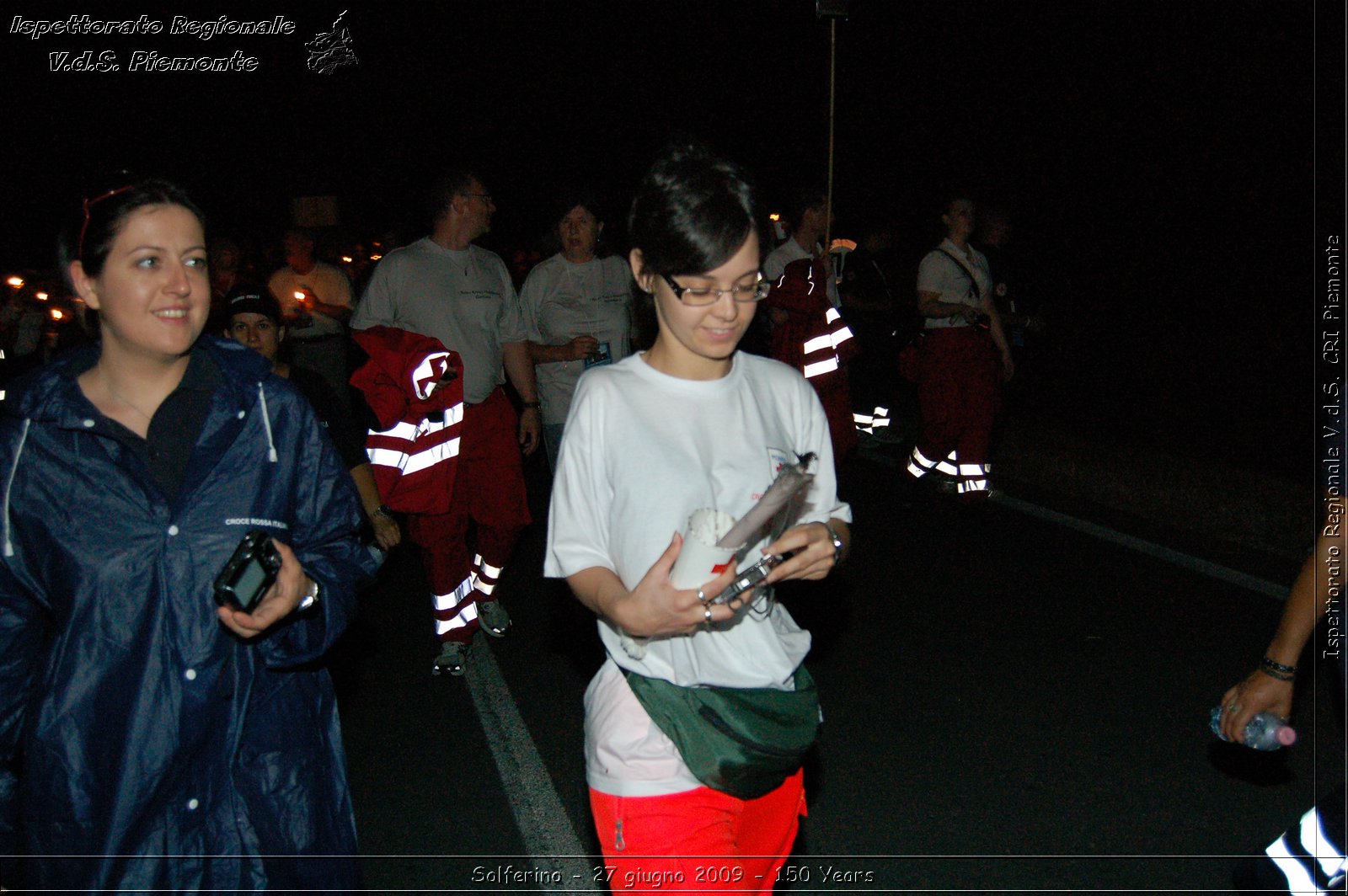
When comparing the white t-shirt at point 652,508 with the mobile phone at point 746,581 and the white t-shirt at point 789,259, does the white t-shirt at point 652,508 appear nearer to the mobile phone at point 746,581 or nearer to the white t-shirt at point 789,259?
the mobile phone at point 746,581

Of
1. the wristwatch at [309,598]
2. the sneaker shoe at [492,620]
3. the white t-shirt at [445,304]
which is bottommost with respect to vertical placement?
the sneaker shoe at [492,620]

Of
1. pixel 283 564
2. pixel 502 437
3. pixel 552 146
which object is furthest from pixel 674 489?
pixel 552 146

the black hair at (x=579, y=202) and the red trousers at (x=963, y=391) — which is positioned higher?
the black hair at (x=579, y=202)

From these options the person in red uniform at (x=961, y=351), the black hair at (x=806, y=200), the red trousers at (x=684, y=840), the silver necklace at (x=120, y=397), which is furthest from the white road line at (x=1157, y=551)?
the silver necklace at (x=120, y=397)

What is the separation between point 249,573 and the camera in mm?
2363

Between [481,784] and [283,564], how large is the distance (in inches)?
109

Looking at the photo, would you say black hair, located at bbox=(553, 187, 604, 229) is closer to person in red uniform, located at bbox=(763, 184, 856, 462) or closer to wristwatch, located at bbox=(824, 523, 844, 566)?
person in red uniform, located at bbox=(763, 184, 856, 462)

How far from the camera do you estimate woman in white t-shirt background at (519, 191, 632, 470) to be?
7.16m

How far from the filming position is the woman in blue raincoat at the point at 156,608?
94.5 inches

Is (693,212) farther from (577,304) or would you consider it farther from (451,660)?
(577,304)

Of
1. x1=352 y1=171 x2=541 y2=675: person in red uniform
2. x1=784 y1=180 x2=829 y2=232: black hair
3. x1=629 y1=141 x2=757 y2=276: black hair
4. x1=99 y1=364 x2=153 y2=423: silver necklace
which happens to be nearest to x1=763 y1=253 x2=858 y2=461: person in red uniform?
x1=784 y1=180 x2=829 y2=232: black hair

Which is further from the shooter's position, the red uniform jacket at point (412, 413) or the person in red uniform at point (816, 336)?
the person in red uniform at point (816, 336)

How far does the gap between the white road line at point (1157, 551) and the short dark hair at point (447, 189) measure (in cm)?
492

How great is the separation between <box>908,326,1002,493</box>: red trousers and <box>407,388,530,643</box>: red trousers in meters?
4.10
